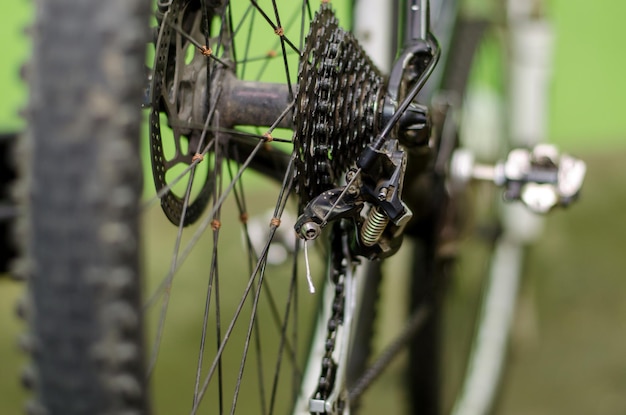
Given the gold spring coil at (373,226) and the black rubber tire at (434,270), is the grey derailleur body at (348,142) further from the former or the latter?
the black rubber tire at (434,270)

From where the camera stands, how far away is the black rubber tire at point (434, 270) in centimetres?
80

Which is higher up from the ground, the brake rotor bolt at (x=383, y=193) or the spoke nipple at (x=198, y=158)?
the spoke nipple at (x=198, y=158)

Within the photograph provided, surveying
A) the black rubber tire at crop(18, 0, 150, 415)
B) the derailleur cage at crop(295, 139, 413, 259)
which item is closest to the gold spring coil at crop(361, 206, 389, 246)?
the derailleur cage at crop(295, 139, 413, 259)

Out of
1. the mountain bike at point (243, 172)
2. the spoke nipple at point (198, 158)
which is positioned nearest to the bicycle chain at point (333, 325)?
the mountain bike at point (243, 172)

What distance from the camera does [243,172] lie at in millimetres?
584

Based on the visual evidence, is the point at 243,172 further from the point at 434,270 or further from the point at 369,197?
the point at 434,270

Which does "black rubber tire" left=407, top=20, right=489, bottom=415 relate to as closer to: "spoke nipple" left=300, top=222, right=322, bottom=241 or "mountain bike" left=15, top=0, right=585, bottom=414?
"mountain bike" left=15, top=0, right=585, bottom=414

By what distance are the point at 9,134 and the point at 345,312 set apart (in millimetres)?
661

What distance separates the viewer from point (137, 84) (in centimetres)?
34

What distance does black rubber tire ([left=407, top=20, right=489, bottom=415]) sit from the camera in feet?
2.62

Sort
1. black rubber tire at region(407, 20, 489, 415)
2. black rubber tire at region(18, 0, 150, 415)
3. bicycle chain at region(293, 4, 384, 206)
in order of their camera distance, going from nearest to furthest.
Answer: black rubber tire at region(18, 0, 150, 415), bicycle chain at region(293, 4, 384, 206), black rubber tire at region(407, 20, 489, 415)

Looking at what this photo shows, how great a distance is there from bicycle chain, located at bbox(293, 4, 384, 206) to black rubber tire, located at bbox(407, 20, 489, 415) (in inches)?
9.8

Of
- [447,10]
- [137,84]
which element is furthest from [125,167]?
[447,10]

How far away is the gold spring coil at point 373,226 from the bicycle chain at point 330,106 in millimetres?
27
